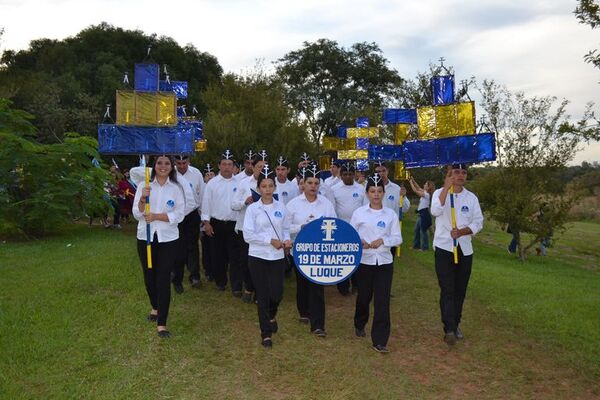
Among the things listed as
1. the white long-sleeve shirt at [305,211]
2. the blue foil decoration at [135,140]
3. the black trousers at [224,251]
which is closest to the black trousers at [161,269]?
the blue foil decoration at [135,140]

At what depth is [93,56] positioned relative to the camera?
131 feet

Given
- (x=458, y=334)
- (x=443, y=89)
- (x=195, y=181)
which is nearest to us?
(x=458, y=334)

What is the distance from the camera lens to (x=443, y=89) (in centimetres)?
786

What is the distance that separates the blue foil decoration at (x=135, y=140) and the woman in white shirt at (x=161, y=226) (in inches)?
23.3

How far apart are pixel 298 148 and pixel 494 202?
927 centimetres

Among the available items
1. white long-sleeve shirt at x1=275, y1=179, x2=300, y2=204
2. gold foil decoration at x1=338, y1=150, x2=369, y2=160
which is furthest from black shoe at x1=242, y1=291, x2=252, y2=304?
gold foil decoration at x1=338, y1=150, x2=369, y2=160

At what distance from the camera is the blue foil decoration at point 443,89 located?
771 cm

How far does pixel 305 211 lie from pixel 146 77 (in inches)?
118

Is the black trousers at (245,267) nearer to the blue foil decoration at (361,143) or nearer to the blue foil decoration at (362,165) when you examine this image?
the blue foil decoration at (362,165)

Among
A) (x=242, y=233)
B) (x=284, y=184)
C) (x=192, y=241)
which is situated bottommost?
(x=192, y=241)

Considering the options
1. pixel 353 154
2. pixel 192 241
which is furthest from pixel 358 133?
pixel 192 241

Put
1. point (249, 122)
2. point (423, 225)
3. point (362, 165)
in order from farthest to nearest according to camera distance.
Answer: point (249, 122) → point (423, 225) → point (362, 165)

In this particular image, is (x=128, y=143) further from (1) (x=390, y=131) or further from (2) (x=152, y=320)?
(1) (x=390, y=131)

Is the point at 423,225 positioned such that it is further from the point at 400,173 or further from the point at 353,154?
the point at 400,173
